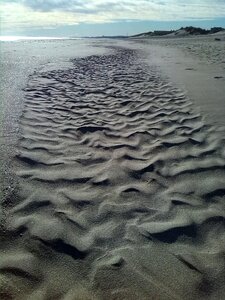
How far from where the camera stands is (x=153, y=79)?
11367 mm

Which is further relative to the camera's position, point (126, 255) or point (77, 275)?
point (126, 255)

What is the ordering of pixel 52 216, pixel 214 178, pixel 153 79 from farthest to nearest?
pixel 153 79 < pixel 214 178 < pixel 52 216

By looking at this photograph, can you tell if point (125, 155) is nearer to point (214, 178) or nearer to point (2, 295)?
point (214, 178)

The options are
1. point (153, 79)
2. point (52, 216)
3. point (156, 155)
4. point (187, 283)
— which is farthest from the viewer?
point (153, 79)

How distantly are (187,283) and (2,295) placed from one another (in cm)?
149

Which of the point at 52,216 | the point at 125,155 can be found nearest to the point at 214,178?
the point at 125,155

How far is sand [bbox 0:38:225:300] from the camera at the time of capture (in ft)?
9.60

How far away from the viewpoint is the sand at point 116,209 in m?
2.93

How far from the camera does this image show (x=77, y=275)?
297 centimetres

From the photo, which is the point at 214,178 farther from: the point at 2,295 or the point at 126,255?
the point at 2,295

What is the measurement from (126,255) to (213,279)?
2.56 ft

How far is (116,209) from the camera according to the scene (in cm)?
389

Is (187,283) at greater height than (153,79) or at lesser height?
lesser

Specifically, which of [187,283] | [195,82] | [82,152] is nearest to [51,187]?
[82,152]
